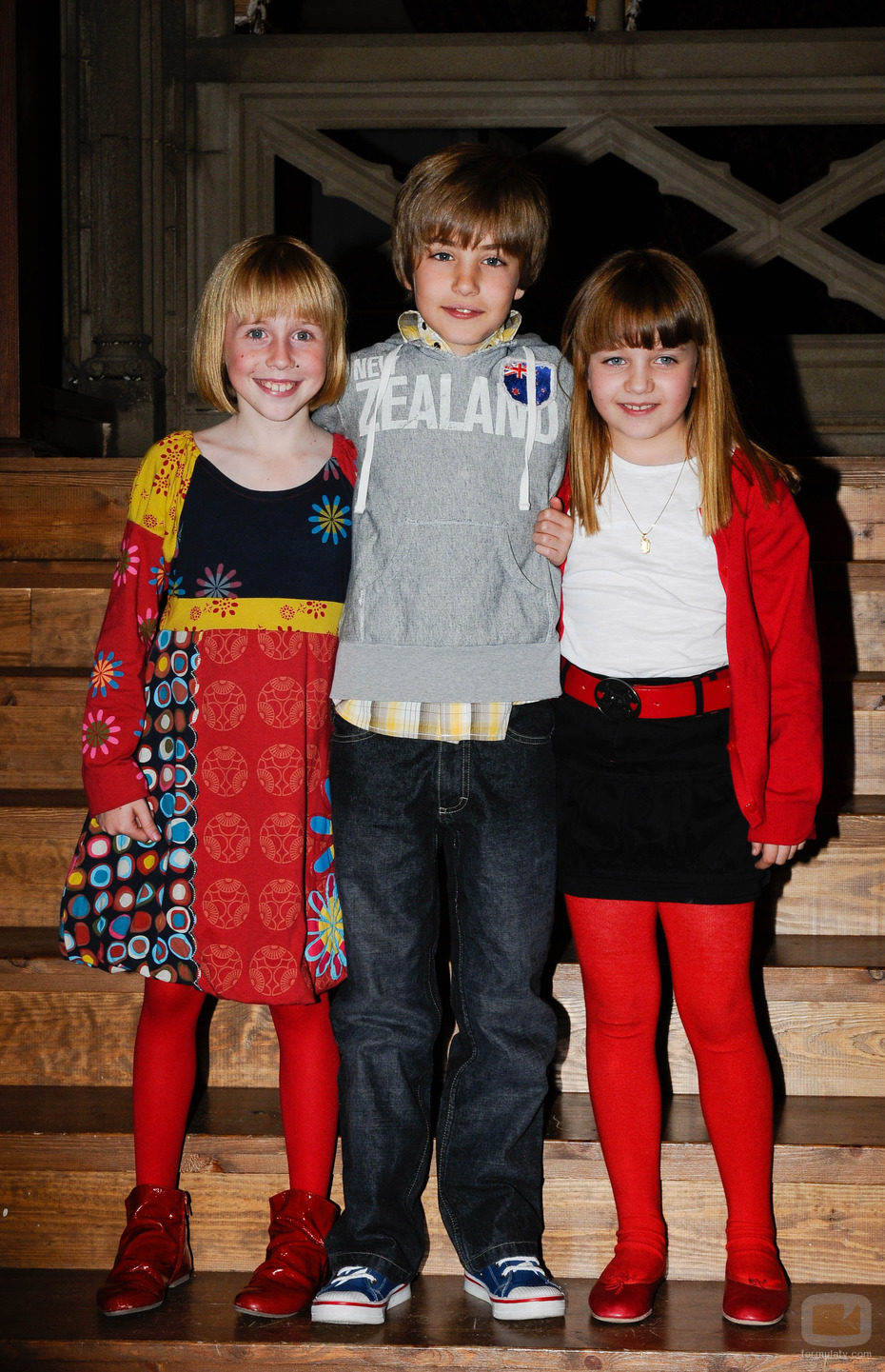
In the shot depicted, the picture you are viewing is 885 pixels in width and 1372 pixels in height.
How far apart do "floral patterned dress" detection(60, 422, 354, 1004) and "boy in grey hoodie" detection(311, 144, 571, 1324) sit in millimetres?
60

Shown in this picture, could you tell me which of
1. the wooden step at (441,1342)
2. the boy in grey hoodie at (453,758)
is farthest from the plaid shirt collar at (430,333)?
the wooden step at (441,1342)

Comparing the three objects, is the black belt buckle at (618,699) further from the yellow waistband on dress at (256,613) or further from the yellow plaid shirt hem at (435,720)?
the yellow waistband on dress at (256,613)

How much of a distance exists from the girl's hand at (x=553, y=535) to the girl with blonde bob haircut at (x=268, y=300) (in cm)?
34

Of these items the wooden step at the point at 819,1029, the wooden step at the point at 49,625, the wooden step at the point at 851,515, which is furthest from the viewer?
the wooden step at the point at 851,515

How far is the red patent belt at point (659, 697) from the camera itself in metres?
1.66

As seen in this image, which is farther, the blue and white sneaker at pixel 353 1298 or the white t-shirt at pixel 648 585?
the white t-shirt at pixel 648 585

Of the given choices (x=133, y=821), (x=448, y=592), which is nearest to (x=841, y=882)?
(x=448, y=592)

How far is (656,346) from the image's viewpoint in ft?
5.44

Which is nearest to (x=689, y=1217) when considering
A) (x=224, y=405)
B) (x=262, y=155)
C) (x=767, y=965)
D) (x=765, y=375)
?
(x=767, y=965)

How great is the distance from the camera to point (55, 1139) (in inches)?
70.6

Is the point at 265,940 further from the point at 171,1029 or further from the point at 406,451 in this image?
the point at 406,451

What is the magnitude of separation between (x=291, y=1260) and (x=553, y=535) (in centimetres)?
102

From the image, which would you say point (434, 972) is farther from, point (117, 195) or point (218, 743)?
point (117, 195)

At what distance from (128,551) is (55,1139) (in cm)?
85
